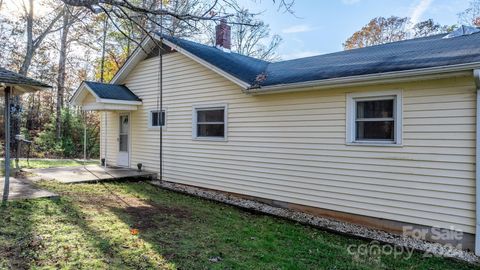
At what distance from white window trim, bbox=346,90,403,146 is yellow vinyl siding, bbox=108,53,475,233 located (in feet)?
0.25

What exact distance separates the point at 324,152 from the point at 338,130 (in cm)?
52

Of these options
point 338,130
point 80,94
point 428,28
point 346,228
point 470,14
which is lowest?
point 346,228

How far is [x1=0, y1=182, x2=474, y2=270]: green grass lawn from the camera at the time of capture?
3.81 meters

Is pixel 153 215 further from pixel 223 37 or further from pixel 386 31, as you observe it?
pixel 386 31

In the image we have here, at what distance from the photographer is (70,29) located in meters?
20.4

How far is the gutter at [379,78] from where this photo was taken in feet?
15.3

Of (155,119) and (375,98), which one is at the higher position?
(375,98)

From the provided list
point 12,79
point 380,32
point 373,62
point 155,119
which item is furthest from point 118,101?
point 380,32

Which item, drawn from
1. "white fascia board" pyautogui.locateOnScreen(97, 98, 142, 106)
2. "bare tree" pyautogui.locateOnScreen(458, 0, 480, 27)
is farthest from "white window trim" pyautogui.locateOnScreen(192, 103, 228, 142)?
"bare tree" pyautogui.locateOnScreen(458, 0, 480, 27)

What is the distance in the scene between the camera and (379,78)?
17.6 ft

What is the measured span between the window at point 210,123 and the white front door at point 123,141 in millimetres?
3463

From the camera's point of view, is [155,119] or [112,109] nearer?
[112,109]

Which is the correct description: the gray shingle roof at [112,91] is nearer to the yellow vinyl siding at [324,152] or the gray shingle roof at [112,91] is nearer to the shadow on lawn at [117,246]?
the yellow vinyl siding at [324,152]

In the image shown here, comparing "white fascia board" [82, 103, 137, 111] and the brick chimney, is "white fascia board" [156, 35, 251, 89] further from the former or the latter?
"white fascia board" [82, 103, 137, 111]
